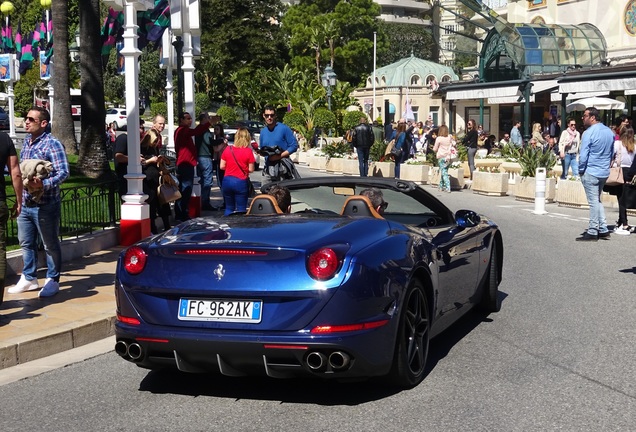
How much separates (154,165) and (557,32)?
36092 mm

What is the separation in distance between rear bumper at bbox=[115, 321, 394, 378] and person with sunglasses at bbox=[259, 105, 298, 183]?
9.08m

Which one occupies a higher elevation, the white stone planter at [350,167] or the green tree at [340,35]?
the green tree at [340,35]

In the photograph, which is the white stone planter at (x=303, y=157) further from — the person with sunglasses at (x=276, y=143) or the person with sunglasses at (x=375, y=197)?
the person with sunglasses at (x=375, y=197)

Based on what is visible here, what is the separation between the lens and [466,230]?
7508 mm

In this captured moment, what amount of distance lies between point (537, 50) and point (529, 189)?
930 inches

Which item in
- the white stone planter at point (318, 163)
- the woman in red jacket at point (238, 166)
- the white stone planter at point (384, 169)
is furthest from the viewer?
the white stone planter at point (318, 163)

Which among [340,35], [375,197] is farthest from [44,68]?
[340,35]

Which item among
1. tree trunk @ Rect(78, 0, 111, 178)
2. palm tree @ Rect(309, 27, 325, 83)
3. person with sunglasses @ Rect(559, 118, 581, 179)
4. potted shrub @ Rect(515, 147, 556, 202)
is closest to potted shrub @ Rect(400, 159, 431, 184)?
person with sunglasses @ Rect(559, 118, 581, 179)

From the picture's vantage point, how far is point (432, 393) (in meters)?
5.80

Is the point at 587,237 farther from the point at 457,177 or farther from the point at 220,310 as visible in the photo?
the point at 457,177

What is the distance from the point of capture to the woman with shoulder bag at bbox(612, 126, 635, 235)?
48.4 feet

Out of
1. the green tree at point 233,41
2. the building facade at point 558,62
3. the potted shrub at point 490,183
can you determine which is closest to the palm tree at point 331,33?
the green tree at point 233,41

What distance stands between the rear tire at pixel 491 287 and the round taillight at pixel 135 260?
3.69 metres

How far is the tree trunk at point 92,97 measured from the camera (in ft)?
61.9
